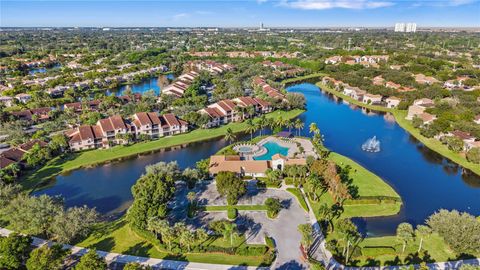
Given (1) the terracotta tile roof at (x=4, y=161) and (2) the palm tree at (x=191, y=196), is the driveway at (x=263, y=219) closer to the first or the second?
(2) the palm tree at (x=191, y=196)

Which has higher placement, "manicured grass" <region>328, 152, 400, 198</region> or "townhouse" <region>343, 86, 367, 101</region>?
"townhouse" <region>343, 86, 367, 101</region>

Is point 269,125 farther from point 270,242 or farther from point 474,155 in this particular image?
point 270,242

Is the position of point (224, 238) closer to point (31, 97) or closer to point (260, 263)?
point (260, 263)

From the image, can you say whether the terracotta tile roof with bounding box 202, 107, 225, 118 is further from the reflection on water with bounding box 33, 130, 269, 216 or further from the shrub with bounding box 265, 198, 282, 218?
the shrub with bounding box 265, 198, 282, 218

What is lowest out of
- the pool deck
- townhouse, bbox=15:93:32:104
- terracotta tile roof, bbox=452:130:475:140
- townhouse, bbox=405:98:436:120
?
the pool deck

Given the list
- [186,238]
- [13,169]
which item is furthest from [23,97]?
[186,238]

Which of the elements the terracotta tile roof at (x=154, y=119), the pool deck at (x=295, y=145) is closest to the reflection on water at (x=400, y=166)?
the pool deck at (x=295, y=145)

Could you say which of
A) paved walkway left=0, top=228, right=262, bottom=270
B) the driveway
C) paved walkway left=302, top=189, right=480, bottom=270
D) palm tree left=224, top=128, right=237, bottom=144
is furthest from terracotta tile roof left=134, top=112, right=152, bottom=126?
paved walkway left=302, top=189, right=480, bottom=270
